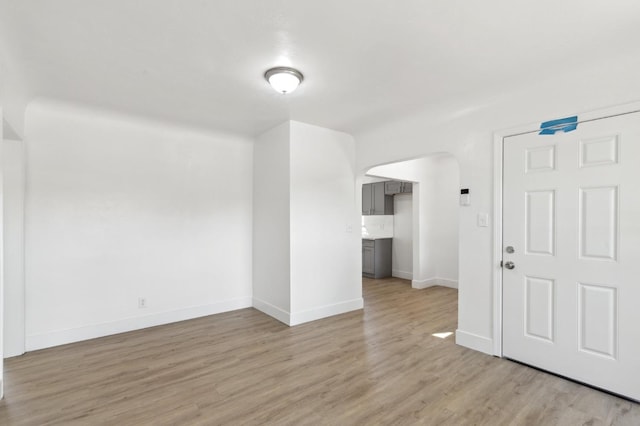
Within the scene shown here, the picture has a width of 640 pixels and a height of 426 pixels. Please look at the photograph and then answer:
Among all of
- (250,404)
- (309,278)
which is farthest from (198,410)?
(309,278)

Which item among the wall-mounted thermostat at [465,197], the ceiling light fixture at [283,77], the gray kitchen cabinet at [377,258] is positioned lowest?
the gray kitchen cabinet at [377,258]

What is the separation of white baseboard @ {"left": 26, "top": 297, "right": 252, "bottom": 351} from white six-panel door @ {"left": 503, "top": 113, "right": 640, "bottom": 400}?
11.6 ft

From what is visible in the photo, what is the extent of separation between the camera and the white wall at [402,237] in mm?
6906

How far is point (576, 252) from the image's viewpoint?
2.65m

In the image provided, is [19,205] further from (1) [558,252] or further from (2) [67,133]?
(1) [558,252]

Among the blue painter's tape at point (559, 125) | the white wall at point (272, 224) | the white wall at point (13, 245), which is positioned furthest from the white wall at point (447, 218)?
the white wall at point (13, 245)

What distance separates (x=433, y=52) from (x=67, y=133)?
12.6 ft

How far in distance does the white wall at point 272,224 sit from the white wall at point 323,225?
12 centimetres

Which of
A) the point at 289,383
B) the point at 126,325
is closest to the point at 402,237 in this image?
the point at 289,383

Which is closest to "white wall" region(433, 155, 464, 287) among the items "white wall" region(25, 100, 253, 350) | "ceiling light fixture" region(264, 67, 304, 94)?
"white wall" region(25, 100, 253, 350)

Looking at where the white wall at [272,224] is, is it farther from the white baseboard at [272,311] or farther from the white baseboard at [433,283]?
the white baseboard at [433,283]

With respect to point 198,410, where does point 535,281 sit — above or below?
above

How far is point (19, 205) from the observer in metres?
3.19

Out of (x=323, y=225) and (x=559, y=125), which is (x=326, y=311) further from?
(x=559, y=125)
